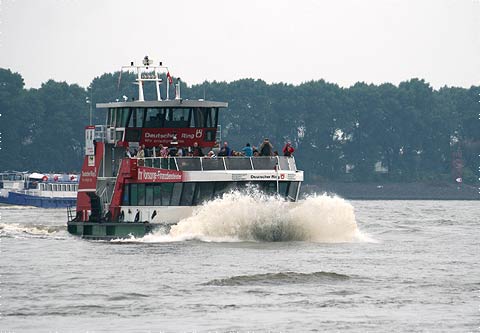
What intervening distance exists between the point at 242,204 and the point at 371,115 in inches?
5065

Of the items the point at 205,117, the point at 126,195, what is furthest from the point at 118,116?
the point at 126,195

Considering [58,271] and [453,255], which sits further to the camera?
[453,255]

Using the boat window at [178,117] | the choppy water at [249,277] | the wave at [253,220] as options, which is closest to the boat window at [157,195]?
the wave at [253,220]

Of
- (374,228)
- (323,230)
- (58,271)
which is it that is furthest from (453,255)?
(374,228)

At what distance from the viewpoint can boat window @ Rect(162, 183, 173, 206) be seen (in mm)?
50281

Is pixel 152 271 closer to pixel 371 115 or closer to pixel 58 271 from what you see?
pixel 58 271

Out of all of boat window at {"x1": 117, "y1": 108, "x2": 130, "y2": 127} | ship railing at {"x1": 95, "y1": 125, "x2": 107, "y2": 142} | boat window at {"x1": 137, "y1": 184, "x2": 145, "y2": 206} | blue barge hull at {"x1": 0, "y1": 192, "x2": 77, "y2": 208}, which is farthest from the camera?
blue barge hull at {"x1": 0, "y1": 192, "x2": 77, "y2": 208}

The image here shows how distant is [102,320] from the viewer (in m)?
30.9

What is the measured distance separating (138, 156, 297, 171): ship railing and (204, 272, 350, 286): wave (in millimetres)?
12086

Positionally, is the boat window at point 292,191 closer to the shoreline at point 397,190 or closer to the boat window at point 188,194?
the boat window at point 188,194

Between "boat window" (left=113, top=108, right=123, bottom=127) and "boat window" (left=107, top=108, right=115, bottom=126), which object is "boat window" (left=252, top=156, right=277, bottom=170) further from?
"boat window" (left=107, top=108, right=115, bottom=126)

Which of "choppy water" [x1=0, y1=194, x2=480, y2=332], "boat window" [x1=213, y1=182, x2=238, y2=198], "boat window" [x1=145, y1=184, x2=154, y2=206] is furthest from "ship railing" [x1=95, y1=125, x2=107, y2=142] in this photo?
"boat window" [x1=213, y1=182, x2=238, y2=198]

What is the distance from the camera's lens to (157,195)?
2003 inches

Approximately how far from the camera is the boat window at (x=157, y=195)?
167 feet
